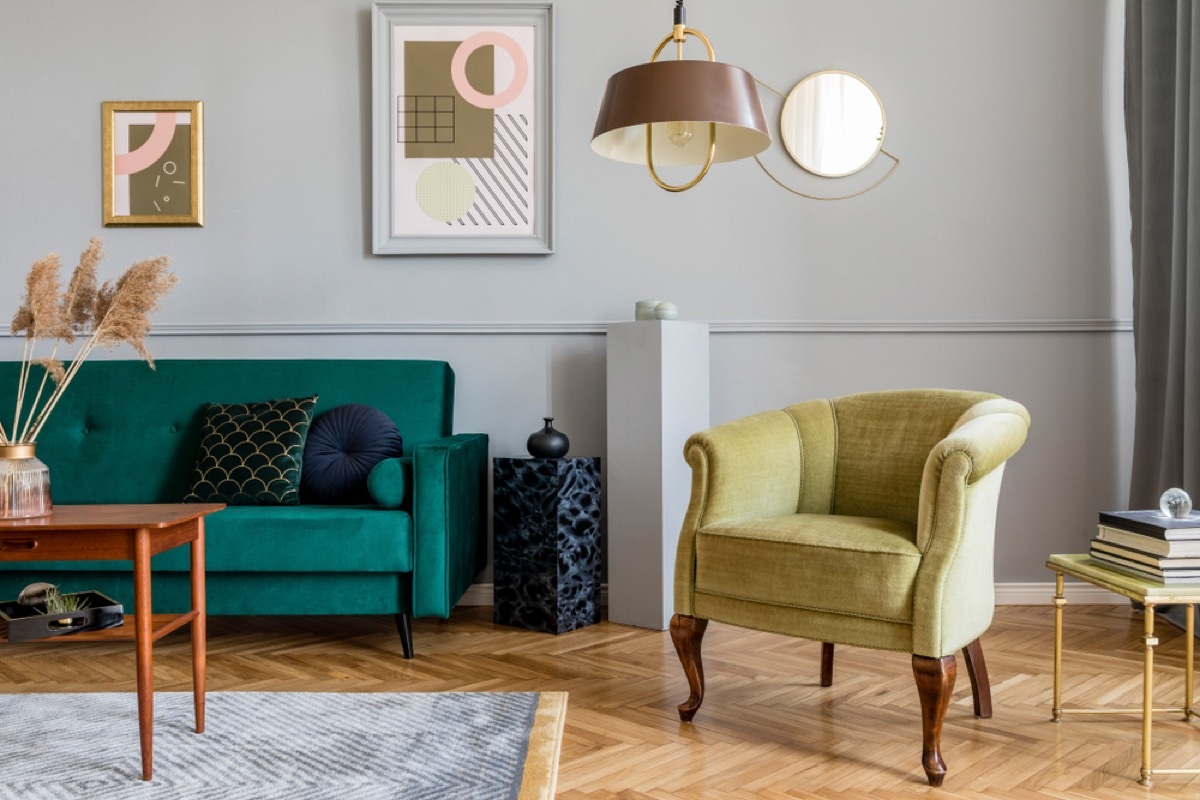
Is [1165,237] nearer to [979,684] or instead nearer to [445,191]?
[979,684]

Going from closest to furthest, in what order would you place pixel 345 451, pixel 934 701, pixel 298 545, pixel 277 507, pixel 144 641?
pixel 144 641 → pixel 934 701 → pixel 298 545 → pixel 277 507 → pixel 345 451

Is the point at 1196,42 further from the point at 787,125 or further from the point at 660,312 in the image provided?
the point at 660,312

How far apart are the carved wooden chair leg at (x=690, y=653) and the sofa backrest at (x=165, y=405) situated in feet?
4.49

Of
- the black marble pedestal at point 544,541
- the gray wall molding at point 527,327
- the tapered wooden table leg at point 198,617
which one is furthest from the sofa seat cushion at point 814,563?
the gray wall molding at point 527,327

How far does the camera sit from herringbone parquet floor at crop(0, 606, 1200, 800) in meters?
1.90

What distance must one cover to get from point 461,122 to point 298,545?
5.49 ft

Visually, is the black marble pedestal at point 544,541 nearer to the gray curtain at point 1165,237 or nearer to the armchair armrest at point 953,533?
the armchair armrest at point 953,533

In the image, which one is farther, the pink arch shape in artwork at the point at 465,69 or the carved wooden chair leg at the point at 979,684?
the pink arch shape in artwork at the point at 465,69

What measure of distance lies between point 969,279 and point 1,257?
355cm

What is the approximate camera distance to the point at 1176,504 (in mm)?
1981

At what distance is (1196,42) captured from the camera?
115 inches

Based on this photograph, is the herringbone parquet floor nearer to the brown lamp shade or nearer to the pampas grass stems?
the pampas grass stems

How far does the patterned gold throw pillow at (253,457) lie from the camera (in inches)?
115

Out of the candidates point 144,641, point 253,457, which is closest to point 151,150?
point 253,457
